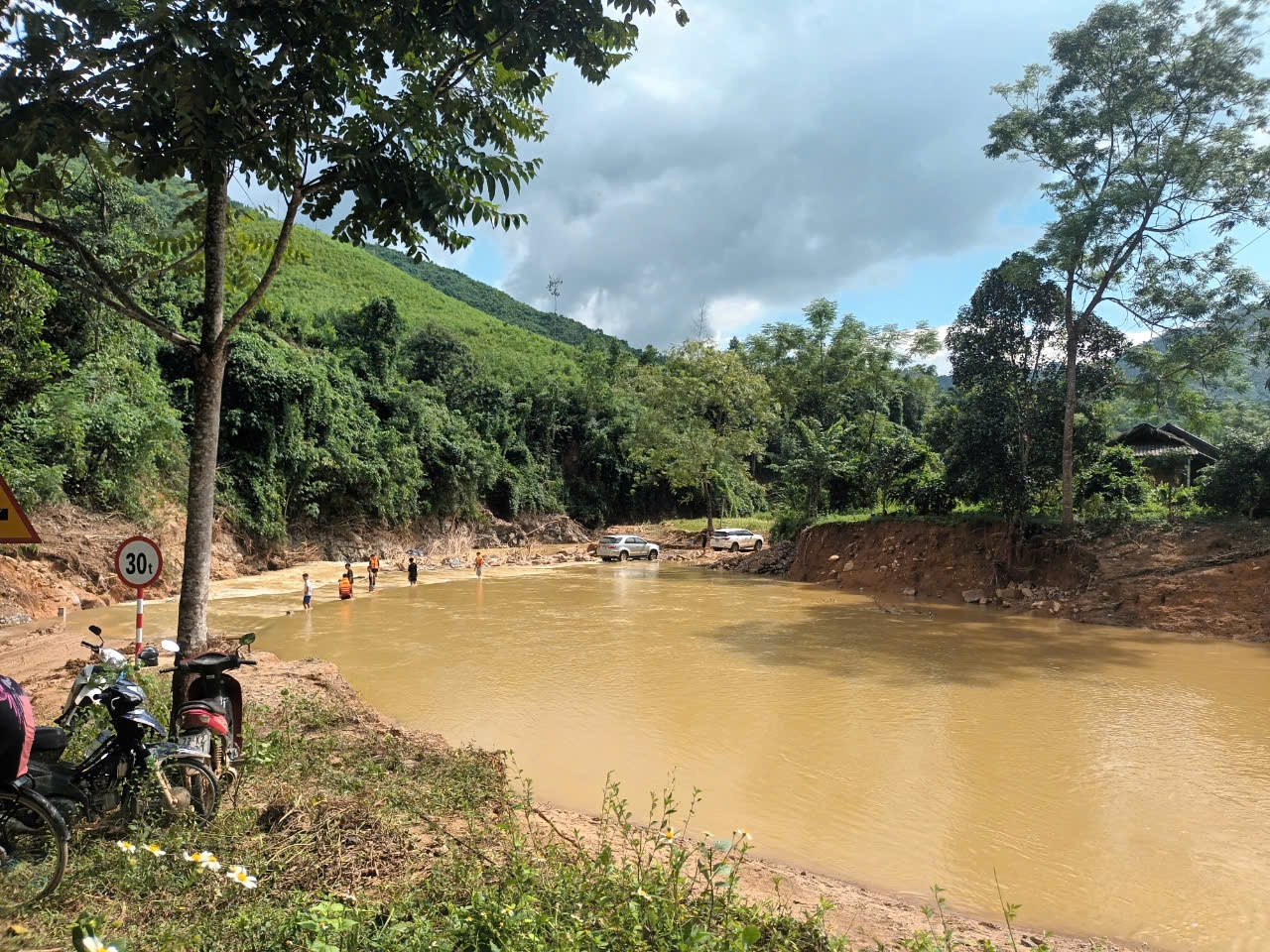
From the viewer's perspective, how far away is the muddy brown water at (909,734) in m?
4.92

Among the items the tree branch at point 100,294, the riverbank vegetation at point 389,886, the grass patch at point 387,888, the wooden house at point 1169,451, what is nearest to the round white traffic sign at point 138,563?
the tree branch at point 100,294

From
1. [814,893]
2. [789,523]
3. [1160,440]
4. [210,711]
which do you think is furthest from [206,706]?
[1160,440]

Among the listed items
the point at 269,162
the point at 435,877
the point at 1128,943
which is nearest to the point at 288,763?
the point at 435,877

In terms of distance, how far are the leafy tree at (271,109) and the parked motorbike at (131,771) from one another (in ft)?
3.98

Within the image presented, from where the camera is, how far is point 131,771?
390 cm

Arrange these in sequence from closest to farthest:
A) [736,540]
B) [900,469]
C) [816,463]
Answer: [900,469]
[816,463]
[736,540]

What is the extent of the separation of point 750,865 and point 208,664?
3778mm

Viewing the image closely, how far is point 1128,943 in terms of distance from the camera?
4078mm

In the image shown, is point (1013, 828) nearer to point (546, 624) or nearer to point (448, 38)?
point (448, 38)

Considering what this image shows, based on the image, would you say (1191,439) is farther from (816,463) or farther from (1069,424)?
(816,463)

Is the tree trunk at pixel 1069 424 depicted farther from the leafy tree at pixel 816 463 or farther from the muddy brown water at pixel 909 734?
the leafy tree at pixel 816 463

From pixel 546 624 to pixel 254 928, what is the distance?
1249 centimetres

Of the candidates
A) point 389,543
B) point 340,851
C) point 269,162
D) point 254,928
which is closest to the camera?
point 254,928

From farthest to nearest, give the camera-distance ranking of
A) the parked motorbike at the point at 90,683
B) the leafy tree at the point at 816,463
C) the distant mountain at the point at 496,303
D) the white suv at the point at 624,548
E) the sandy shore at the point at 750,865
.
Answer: the distant mountain at the point at 496,303 → the white suv at the point at 624,548 → the leafy tree at the point at 816,463 → the parked motorbike at the point at 90,683 → the sandy shore at the point at 750,865
